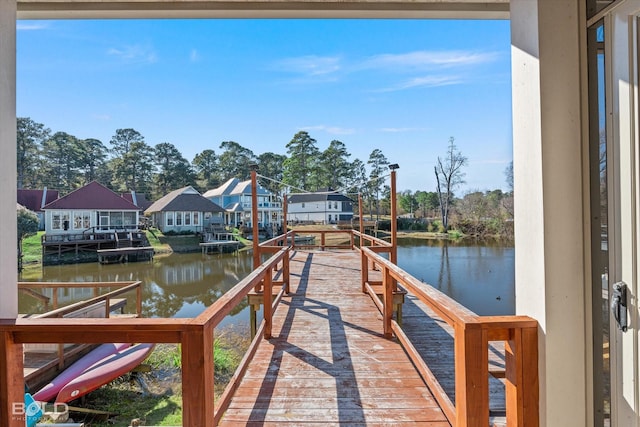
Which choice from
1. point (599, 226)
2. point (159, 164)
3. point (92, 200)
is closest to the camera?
point (599, 226)

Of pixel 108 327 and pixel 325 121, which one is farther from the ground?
pixel 325 121

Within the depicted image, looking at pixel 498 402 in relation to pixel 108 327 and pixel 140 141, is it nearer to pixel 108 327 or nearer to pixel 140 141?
pixel 108 327

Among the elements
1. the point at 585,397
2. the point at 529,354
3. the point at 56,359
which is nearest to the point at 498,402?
the point at 585,397

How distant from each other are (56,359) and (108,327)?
524 cm

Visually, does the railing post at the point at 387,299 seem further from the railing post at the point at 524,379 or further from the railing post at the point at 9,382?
the railing post at the point at 9,382

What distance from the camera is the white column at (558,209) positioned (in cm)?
118

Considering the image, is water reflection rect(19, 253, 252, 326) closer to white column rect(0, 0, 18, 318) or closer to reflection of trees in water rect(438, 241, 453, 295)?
reflection of trees in water rect(438, 241, 453, 295)

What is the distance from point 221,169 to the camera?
44.8 m

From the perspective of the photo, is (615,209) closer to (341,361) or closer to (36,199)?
(341,361)

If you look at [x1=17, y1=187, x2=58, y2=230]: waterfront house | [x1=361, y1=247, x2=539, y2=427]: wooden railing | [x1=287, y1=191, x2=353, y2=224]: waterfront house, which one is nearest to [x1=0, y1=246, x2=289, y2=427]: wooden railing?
[x1=361, y1=247, x2=539, y2=427]: wooden railing

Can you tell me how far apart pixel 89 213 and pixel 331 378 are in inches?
1082

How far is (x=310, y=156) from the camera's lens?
41.8 meters

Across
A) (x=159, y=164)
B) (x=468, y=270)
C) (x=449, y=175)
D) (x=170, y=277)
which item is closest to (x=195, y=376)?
(x=170, y=277)

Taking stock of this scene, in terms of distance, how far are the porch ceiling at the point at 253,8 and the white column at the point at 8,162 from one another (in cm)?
91
